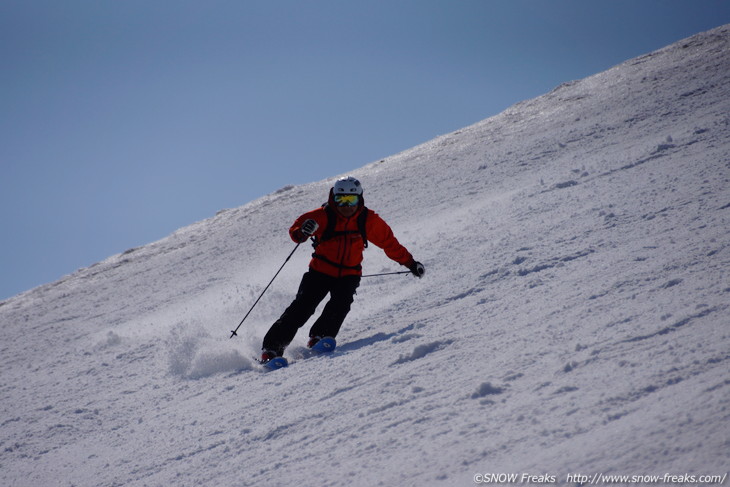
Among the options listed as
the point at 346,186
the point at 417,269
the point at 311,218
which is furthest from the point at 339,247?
the point at 417,269

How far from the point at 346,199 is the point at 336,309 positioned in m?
1.13

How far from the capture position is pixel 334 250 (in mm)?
5770

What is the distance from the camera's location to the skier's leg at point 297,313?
5.36 metres

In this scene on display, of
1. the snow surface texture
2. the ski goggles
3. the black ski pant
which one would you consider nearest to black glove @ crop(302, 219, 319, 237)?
the ski goggles

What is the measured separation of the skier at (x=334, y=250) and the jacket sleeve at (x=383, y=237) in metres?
0.01

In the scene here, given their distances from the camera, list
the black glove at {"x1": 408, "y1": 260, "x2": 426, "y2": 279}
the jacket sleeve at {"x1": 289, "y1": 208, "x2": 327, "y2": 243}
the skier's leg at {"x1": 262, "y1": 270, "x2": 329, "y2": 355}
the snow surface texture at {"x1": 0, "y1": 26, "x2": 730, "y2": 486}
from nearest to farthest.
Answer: the snow surface texture at {"x1": 0, "y1": 26, "x2": 730, "y2": 486}
the skier's leg at {"x1": 262, "y1": 270, "x2": 329, "y2": 355}
the jacket sleeve at {"x1": 289, "y1": 208, "x2": 327, "y2": 243}
the black glove at {"x1": 408, "y1": 260, "x2": 426, "y2": 279}


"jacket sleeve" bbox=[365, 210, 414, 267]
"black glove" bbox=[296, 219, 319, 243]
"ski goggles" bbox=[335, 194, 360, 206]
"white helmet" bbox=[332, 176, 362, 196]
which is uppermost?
"white helmet" bbox=[332, 176, 362, 196]

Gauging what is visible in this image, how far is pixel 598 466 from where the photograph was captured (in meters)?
2.31

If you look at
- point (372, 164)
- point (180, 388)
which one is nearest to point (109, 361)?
point (180, 388)

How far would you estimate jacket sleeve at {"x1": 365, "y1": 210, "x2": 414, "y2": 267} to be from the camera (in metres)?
5.90

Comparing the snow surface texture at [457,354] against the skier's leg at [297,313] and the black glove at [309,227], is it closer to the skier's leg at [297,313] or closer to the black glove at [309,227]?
the skier's leg at [297,313]

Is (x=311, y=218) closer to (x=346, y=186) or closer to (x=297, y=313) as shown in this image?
(x=346, y=186)

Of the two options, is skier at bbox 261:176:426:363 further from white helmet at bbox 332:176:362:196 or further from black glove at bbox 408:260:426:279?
black glove at bbox 408:260:426:279

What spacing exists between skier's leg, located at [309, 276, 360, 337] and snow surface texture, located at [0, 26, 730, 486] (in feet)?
0.88
